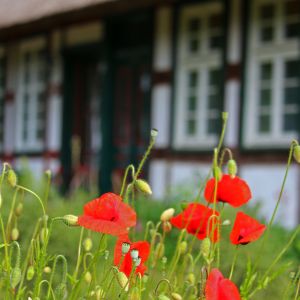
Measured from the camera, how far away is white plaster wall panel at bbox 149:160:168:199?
8.38 metres

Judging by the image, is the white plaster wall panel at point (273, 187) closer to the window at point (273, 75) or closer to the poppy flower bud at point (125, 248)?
the window at point (273, 75)

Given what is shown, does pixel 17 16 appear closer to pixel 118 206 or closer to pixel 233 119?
pixel 233 119

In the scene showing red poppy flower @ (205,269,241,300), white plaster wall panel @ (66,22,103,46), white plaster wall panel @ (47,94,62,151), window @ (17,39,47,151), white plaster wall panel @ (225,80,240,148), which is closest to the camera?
red poppy flower @ (205,269,241,300)

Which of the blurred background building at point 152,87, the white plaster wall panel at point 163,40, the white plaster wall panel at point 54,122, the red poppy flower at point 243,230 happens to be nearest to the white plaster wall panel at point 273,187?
the blurred background building at point 152,87

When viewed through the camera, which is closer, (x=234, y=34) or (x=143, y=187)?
(x=143, y=187)

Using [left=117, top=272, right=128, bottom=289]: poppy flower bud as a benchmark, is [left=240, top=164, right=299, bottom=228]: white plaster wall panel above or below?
below

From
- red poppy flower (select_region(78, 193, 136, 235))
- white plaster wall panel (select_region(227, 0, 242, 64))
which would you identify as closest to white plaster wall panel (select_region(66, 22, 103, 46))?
white plaster wall panel (select_region(227, 0, 242, 64))

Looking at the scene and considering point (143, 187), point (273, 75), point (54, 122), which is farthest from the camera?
point (54, 122)

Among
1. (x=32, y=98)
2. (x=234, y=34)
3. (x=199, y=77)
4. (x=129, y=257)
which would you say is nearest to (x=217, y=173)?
(x=129, y=257)

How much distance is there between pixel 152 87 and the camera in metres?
8.60

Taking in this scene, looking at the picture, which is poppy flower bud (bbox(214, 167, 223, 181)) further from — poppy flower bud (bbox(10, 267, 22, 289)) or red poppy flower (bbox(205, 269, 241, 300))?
poppy flower bud (bbox(10, 267, 22, 289))

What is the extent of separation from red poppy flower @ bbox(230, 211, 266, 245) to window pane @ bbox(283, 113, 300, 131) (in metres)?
5.77

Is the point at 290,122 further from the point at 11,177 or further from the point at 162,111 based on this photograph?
the point at 11,177

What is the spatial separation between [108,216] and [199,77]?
22.7 feet
